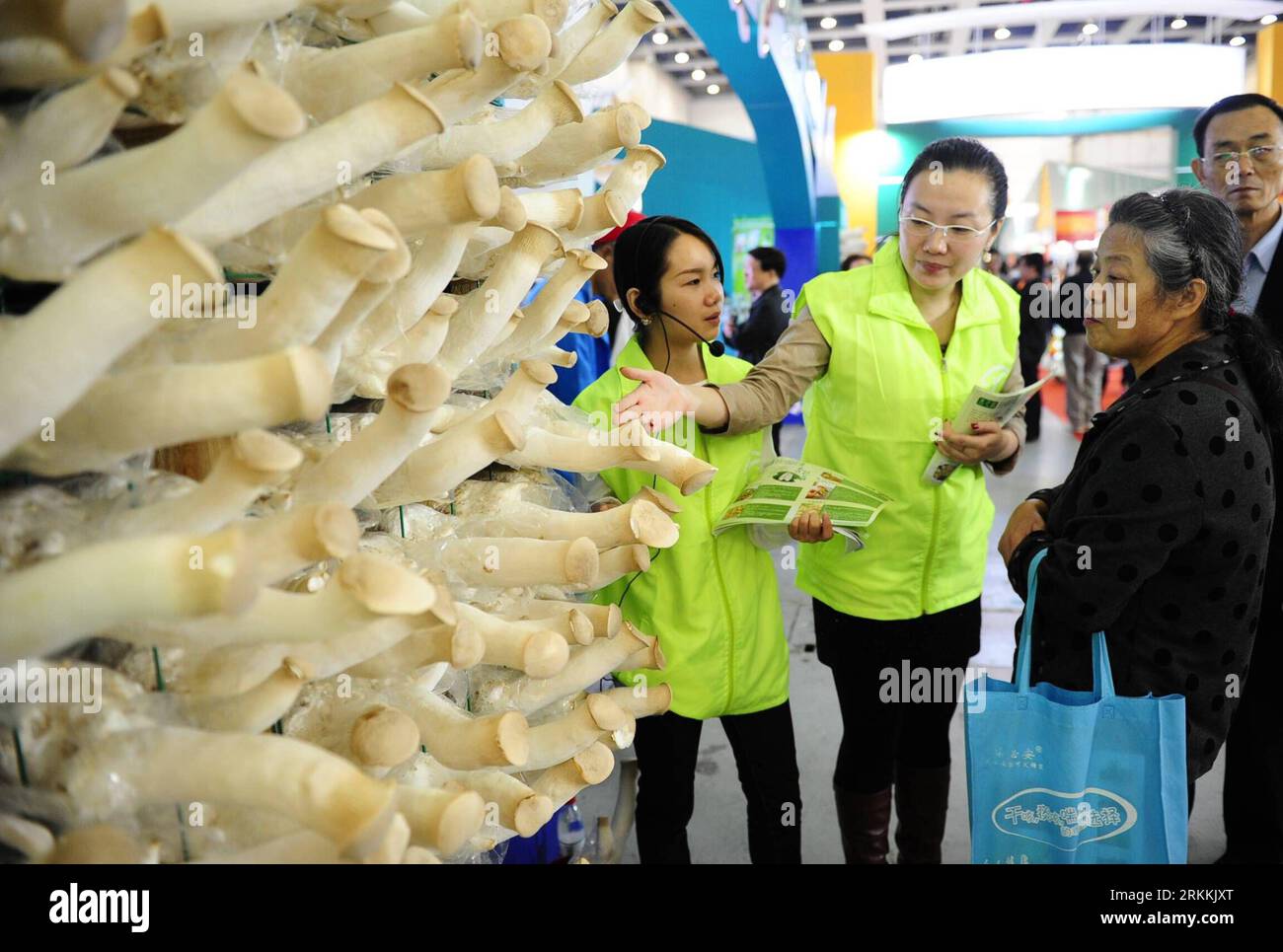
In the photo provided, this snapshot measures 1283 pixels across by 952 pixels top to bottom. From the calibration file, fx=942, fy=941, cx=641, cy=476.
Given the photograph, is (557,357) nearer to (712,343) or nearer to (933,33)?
(712,343)

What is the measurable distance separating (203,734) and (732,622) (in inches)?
52.8

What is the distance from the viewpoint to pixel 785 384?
1946 mm

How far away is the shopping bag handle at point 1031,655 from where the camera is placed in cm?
147

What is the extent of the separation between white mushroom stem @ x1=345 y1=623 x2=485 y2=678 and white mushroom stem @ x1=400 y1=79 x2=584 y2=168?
1.57 feet

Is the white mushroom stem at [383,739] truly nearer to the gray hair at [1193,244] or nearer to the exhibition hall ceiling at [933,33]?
the gray hair at [1193,244]

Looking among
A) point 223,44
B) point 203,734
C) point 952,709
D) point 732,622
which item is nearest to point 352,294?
point 223,44

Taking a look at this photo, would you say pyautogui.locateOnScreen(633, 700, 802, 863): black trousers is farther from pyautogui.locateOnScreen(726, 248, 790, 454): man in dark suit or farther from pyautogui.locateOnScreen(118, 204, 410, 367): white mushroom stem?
pyautogui.locateOnScreen(726, 248, 790, 454): man in dark suit

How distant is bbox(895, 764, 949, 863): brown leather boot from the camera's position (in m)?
2.21

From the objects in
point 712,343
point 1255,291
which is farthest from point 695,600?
point 1255,291

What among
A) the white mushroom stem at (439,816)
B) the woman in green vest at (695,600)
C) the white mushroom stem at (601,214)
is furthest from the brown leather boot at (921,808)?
the white mushroom stem at (439,816)

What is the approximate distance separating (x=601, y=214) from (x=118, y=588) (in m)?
0.74

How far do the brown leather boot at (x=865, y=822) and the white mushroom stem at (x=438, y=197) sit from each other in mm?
1833

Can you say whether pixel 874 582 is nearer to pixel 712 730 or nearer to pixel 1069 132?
pixel 712 730

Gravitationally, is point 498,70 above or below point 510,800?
above
